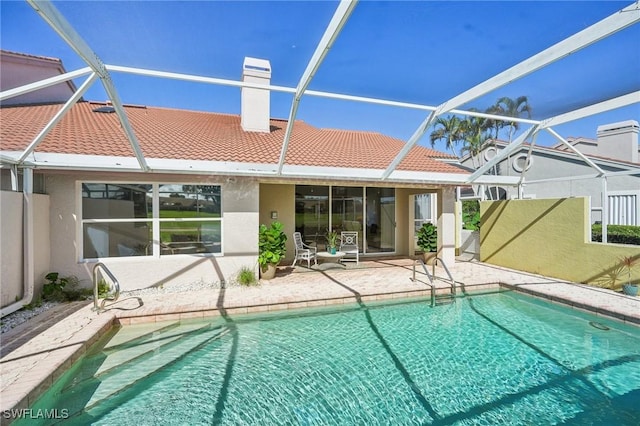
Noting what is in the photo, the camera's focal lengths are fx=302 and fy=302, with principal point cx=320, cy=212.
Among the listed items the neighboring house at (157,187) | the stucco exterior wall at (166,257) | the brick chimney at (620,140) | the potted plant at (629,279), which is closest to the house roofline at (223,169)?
the neighboring house at (157,187)

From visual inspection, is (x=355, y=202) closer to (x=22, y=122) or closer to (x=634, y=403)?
(x=634, y=403)

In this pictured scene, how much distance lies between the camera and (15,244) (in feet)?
21.1

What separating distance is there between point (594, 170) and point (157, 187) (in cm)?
1757

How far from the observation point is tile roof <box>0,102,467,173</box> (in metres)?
8.03

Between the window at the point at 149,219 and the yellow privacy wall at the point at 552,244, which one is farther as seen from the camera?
the yellow privacy wall at the point at 552,244

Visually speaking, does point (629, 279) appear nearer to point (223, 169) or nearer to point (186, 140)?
point (223, 169)

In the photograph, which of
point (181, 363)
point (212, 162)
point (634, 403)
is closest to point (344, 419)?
point (181, 363)

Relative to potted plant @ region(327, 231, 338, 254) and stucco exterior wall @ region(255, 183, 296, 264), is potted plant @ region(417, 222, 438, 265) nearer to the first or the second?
potted plant @ region(327, 231, 338, 254)

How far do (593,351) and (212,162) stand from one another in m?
9.43

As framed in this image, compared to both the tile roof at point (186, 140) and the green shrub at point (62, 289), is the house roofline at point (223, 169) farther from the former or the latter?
the green shrub at point (62, 289)

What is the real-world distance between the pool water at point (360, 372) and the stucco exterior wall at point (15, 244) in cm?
246

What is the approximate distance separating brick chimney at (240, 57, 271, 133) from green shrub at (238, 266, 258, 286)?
22.5ft

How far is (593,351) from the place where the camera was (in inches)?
229

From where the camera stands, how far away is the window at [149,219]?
823 cm
